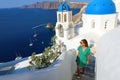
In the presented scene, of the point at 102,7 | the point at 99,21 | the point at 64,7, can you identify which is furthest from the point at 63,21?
the point at 102,7

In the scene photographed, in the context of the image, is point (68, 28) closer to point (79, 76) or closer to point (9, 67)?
point (9, 67)

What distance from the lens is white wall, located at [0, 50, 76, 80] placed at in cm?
451

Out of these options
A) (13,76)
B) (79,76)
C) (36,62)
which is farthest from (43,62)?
(13,76)

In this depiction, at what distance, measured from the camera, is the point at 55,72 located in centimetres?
536

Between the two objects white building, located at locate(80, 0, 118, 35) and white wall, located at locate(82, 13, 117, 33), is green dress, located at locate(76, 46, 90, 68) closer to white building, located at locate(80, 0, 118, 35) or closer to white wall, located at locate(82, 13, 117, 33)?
white building, located at locate(80, 0, 118, 35)

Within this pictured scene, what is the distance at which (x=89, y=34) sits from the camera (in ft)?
47.7

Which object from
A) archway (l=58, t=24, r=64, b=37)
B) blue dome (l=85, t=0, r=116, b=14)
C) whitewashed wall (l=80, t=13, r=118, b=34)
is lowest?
archway (l=58, t=24, r=64, b=37)

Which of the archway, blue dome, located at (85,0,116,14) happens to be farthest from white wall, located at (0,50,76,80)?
the archway

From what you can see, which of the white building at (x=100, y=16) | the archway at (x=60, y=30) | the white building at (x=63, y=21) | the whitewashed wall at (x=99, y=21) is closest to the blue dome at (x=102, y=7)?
the white building at (x=100, y=16)

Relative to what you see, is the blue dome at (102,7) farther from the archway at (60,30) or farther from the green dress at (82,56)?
the green dress at (82,56)

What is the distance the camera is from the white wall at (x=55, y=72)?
4512mm

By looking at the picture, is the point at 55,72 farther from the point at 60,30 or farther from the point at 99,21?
the point at 60,30

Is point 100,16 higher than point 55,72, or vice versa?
point 100,16

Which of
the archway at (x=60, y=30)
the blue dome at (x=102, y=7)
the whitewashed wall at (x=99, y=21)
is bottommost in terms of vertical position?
the archway at (x=60, y=30)
